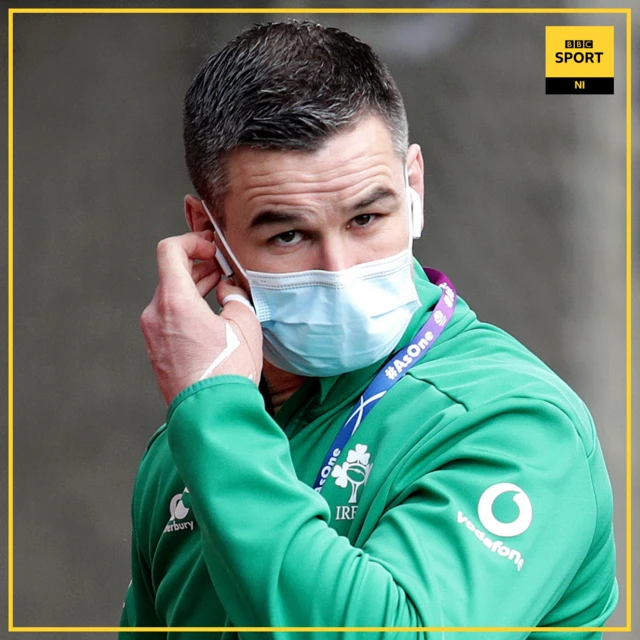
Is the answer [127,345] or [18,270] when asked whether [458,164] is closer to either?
[127,345]

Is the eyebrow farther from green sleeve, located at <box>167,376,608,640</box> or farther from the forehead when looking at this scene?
green sleeve, located at <box>167,376,608,640</box>

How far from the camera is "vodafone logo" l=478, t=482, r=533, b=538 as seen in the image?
1881 millimetres

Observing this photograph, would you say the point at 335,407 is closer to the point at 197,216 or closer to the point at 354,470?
the point at 354,470

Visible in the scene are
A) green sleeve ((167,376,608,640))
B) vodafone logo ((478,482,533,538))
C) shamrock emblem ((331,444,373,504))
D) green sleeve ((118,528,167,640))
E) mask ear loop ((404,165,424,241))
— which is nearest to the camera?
green sleeve ((167,376,608,640))

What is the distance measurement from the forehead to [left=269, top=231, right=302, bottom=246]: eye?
8cm

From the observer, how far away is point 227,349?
2.02 metres

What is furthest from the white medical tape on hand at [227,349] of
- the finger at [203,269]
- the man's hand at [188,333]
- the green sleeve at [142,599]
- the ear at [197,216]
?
the green sleeve at [142,599]

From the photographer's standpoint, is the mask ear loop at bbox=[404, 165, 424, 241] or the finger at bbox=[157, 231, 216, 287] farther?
the mask ear loop at bbox=[404, 165, 424, 241]

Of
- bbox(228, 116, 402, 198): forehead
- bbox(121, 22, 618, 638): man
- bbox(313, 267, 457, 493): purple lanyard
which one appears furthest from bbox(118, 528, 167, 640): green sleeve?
bbox(228, 116, 402, 198): forehead

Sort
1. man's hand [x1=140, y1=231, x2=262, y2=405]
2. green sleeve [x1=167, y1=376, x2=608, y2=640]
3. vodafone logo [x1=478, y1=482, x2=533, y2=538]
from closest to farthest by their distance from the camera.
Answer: green sleeve [x1=167, y1=376, x2=608, y2=640] < vodafone logo [x1=478, y1=482, x2=533, y2=538] < man's hand [x1=140, y1=231, x2=262, y2=405]

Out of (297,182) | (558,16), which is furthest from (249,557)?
(558,16)

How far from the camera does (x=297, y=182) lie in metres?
2.11

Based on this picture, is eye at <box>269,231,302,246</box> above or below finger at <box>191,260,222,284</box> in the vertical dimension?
above

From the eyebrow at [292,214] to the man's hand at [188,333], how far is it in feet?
0.51
